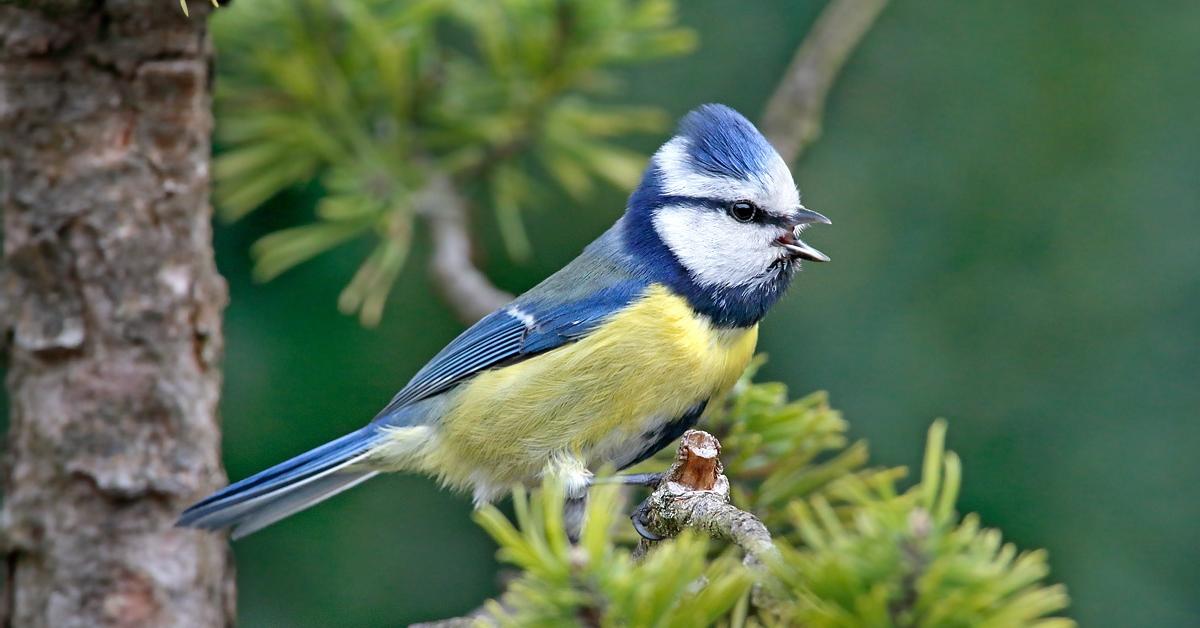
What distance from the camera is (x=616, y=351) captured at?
43.7 inches

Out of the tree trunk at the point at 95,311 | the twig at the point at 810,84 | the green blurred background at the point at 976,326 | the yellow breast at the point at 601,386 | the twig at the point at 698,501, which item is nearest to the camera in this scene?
the twig at the point at 698,501

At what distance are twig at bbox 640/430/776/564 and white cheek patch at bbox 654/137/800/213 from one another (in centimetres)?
40

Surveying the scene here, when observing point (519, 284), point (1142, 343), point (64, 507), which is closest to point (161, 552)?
point (64, 507)

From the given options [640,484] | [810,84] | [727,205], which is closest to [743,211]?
[727,205]

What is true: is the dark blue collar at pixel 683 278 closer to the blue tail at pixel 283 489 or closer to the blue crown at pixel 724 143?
the blue crown at pixel 724 143

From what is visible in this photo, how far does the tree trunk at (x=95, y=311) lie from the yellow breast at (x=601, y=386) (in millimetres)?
302

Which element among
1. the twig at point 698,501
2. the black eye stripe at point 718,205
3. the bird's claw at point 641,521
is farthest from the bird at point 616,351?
the twig at point 698,501

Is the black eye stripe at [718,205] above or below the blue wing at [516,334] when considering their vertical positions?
above

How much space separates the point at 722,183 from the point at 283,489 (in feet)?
1.73

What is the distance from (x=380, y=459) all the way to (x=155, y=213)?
13.8 inches

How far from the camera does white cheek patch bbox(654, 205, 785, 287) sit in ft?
3.80

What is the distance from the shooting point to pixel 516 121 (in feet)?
4.12

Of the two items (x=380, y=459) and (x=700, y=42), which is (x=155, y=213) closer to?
(x=380, y=459)

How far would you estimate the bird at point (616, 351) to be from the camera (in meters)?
1.11
